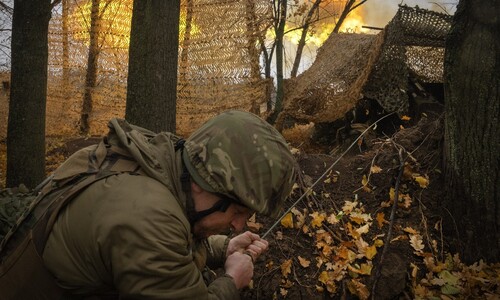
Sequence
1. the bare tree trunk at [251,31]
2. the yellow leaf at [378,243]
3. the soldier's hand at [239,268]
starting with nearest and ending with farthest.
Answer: the soldier's hand at [239,268] → the yellow leaf at [378,243] → the bare tree trunk at [251,31]

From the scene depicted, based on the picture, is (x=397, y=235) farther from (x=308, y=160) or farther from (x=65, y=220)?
(x=65, y=220)

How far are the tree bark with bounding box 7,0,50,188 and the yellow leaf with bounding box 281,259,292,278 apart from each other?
3.37 m

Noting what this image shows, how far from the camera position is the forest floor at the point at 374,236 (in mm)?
3256

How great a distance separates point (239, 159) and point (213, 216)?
13.2 inches

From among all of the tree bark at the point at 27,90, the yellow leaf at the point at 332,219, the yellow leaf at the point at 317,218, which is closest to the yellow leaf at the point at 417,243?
the yellow leaf at the point at 332,219

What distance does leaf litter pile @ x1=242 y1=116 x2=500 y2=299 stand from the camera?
3.26 metres

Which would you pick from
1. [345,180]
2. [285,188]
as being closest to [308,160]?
[345,180]

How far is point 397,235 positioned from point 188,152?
2.50 m

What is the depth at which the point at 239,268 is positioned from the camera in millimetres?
2406

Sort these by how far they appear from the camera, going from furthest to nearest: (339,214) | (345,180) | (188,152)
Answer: (345,180) < (339,214) < (188,152)

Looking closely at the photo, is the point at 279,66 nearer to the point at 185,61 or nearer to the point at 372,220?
the point at 185,61

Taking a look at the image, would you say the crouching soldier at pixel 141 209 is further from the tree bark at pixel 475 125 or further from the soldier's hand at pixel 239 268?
the tree bark at pixel 475 125

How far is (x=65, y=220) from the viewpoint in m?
1.67

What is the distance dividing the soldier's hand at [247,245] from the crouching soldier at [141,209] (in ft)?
2.38
